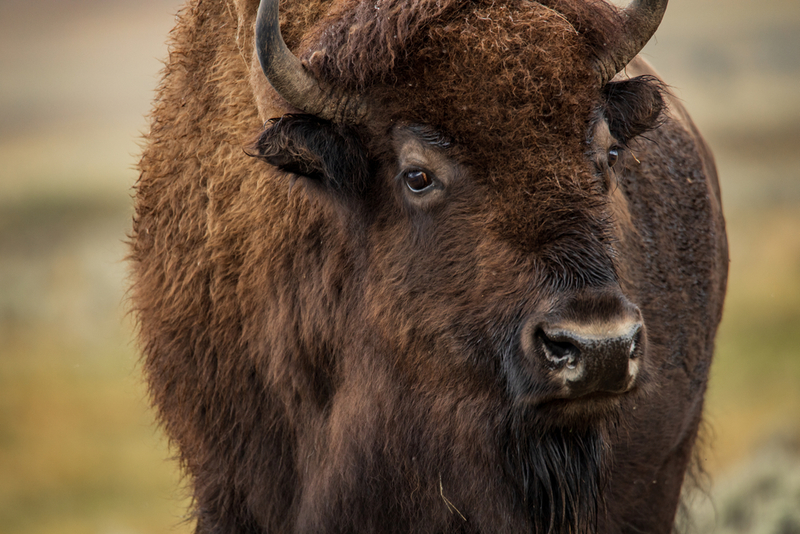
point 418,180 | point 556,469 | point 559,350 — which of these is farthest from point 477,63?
point 556,469

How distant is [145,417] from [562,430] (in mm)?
14408

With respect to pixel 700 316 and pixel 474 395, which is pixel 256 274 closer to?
pixel 474 395

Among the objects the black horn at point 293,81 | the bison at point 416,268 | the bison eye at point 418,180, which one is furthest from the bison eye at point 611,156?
the black horn at point 293,81

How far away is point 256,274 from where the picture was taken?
12.9 feet

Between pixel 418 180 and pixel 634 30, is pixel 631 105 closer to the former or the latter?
pixel 634 30

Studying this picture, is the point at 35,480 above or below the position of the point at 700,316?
below

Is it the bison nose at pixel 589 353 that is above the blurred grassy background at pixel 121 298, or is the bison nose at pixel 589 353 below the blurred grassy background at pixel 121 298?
above

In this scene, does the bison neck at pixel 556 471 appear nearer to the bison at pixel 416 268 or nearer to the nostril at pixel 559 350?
the bison at pixel 416 268

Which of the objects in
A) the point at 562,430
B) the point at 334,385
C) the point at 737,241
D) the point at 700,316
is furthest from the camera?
the point at 737,241

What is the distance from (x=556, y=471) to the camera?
326cm

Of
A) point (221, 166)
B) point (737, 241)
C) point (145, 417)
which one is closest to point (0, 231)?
point (145, 417)

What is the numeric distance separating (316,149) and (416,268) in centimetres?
60

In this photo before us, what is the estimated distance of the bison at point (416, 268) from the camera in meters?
3.06

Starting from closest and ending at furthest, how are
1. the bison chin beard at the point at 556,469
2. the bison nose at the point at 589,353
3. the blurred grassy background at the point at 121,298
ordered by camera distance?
the bison nose at the point at 589,353 < the bison chin beard at the point at 556,469 < the blurred grassy background at the point at 121,298
